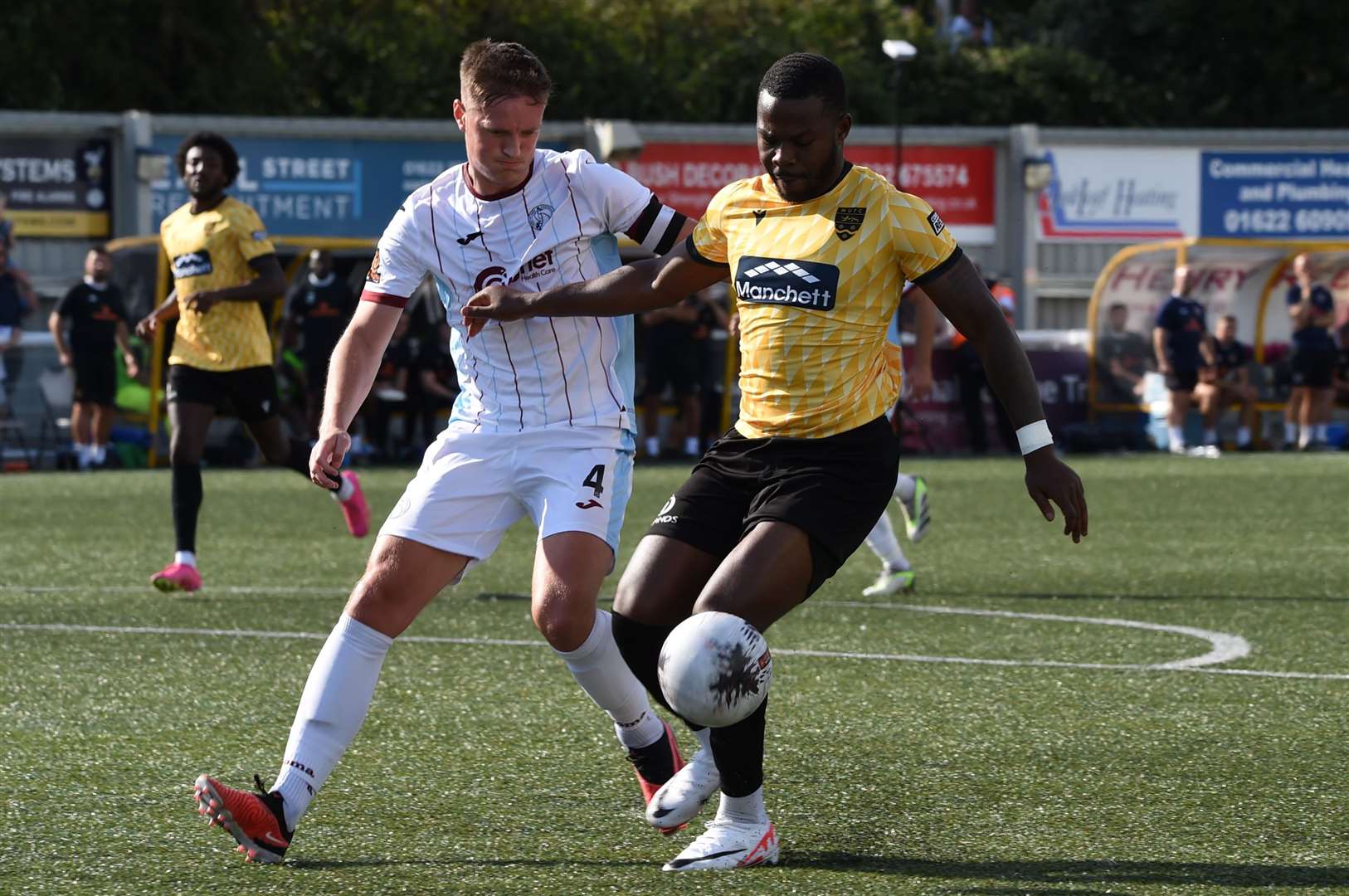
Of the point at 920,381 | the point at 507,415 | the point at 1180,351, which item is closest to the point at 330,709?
the point at 507,415

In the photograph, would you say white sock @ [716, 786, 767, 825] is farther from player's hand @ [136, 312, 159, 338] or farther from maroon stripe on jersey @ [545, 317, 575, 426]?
player's hand @ [136, 312, 159, 338]

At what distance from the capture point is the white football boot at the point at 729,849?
4.85m

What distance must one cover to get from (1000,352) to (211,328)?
5.86 m

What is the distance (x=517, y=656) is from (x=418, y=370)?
13.1 metres

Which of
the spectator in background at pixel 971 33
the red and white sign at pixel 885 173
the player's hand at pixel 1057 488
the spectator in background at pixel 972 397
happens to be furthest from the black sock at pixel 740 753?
the spectator in background at pixel 971 33

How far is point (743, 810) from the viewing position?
4.94 meters

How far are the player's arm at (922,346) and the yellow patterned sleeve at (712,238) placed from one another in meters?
3.64

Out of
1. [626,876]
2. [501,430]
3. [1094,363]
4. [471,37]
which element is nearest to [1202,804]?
[626,876]

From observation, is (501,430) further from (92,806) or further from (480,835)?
(92,806)

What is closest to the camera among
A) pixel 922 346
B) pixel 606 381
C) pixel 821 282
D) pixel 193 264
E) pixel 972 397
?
pixel 821 282

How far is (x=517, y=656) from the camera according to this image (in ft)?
27.1

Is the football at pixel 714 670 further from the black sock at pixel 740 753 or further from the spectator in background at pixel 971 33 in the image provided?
the spectator in background at pixel 971 33

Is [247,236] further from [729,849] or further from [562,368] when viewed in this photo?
[729,849]

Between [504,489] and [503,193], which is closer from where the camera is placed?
[504,489]
